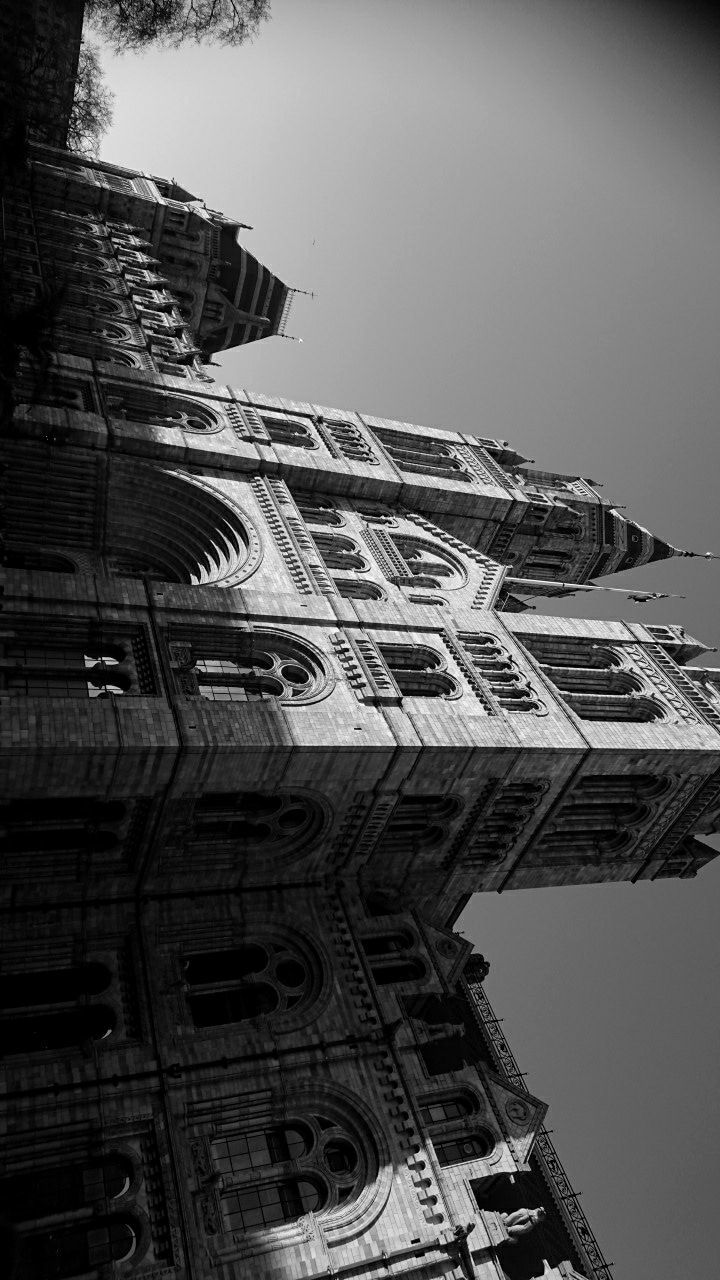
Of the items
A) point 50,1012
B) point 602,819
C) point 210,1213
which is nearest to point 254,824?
point 50,1012

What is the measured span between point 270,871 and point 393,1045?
5.90 m

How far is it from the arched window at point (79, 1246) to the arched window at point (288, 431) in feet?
100

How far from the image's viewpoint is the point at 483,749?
26.4 m

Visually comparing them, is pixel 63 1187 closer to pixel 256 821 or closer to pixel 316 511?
pixel 256 821

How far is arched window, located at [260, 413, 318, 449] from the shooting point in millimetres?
41263

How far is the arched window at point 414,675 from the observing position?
96.1 feet

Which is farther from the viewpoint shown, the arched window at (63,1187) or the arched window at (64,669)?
the arched window at (64,669)

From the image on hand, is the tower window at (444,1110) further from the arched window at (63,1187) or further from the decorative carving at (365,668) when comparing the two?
the decorative carving at (365,668)

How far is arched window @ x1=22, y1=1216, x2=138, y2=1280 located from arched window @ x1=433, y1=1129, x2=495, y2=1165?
8891 mm

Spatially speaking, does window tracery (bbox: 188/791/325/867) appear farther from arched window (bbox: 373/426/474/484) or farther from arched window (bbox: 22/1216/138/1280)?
arched window (bbox: 373/426/474/484)

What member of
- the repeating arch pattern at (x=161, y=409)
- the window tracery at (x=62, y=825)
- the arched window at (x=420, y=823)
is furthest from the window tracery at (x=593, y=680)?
the window tracery at (x=62, y=825)

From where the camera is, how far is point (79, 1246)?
741 inches

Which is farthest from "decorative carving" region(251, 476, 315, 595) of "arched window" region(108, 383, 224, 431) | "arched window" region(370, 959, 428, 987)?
"arched window" region(370, 959, 428, 987)

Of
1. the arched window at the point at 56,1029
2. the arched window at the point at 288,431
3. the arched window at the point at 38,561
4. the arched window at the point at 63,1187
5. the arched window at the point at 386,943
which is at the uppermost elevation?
the arched window at the point at 288,431
